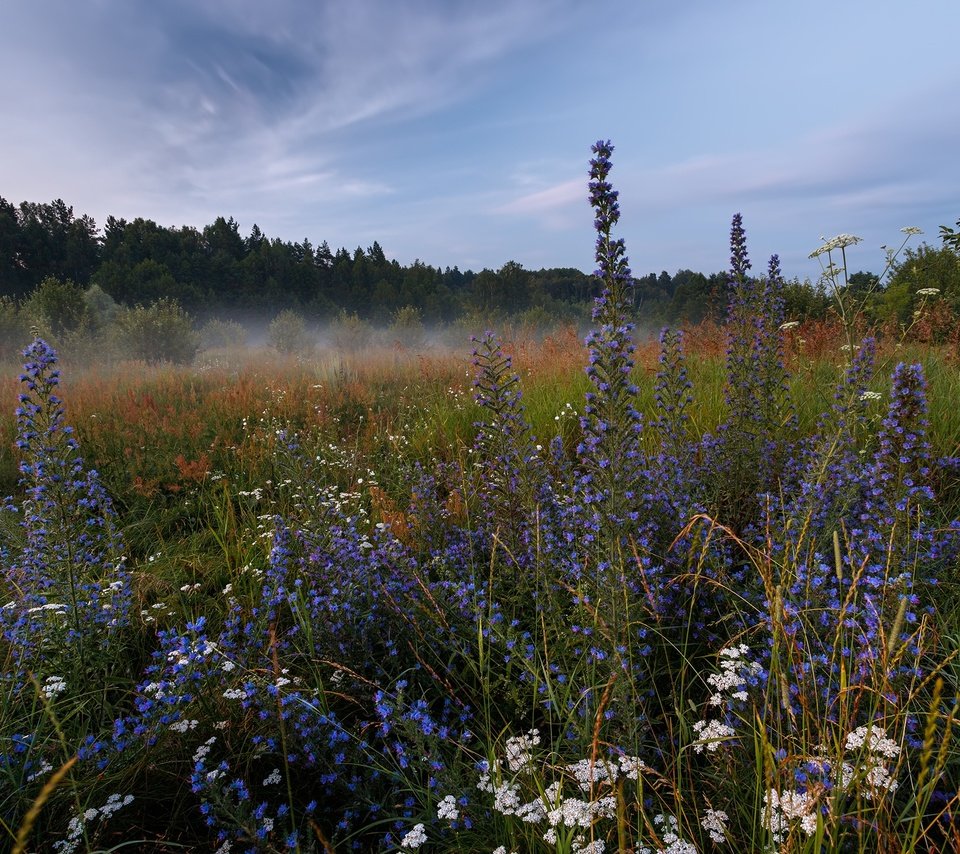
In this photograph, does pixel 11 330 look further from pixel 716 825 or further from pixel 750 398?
pixel 716 825

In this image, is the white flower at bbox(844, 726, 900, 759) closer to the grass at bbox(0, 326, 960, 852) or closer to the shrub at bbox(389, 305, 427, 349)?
the grass at bbox(0, 326, 960, 852)

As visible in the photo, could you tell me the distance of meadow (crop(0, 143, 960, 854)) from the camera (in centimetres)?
167

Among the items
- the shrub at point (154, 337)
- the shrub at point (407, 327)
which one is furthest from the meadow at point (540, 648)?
the shrub at point (407, 327)

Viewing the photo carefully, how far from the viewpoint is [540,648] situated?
2498 mm

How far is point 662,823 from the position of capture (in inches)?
65.3

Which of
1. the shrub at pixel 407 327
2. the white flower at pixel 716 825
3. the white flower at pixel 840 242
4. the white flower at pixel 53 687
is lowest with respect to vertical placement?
the white flower at pixel 716 825

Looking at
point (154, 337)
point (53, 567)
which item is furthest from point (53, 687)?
point (154, 337)

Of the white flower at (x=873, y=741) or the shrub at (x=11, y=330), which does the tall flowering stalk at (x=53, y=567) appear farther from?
the shrub at (x=11, y=330)

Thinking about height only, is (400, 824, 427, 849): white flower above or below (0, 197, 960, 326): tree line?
below

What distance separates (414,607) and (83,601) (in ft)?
5.99

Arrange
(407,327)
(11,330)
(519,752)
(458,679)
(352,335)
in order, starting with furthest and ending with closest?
(407,327) < (11,330) < (352,335) < (458,679) < (519,752)

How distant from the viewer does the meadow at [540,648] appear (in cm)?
167

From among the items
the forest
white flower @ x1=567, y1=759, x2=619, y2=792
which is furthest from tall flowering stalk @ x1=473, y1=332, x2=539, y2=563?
the forest

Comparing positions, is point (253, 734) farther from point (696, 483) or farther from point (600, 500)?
point (696, 483)
